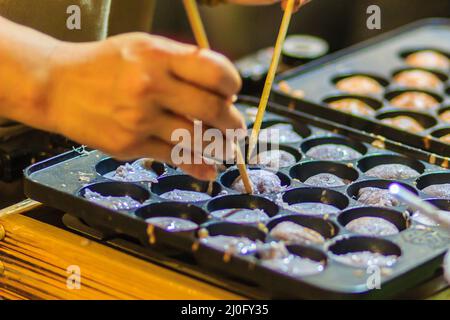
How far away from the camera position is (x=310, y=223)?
208 centimetres

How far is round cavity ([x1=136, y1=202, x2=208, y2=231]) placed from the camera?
2.08 metres

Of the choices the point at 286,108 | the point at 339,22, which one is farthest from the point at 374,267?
the point at 339,22

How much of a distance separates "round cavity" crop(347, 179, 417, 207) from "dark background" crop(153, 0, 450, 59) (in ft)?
9.43

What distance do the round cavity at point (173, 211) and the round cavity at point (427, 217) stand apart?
1.76ft

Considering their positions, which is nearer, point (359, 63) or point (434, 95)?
point (434, 95)

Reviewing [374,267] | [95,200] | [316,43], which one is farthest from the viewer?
[316,43]

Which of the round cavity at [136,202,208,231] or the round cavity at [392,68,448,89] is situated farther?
the round cavity at [392,68,448,89]

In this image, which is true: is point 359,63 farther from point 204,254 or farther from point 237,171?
point 204,254

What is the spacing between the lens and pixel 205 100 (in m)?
1.68

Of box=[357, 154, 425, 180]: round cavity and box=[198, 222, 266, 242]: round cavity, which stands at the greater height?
box=[357, 154, 425, 180]: round cavity

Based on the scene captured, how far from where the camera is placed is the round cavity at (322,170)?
7.92 ft

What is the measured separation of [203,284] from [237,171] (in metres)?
0.49

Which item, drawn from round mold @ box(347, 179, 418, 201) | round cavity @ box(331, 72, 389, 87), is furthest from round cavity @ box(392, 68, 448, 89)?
round mold @ box(347, 179, 418, 201)

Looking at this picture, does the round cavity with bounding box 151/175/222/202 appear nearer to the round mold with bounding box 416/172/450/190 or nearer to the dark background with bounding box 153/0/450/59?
the round mold with bounding box 416/172/450/190
